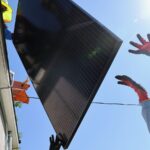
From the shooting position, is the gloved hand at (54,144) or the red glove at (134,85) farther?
the red glove at (134,85)

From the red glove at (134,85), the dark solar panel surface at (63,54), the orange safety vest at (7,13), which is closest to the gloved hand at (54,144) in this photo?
the dark solar panel surface at (63,54)

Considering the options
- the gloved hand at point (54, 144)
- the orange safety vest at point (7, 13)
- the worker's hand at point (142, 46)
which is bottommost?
the gloved hand at point (54, 144)

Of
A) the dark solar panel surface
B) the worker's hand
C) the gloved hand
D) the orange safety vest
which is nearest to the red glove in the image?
the worker's hand

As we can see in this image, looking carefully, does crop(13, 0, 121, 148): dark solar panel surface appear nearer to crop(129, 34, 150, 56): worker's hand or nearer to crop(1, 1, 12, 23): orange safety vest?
crop(1, 1, 12, 23): orange safety vest

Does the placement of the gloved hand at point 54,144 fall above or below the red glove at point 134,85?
below

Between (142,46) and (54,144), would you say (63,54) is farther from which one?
(142,46)

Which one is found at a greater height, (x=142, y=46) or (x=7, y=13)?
(x=142, y=46)

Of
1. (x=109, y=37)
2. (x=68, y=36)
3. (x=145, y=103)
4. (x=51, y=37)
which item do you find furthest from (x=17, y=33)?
(x=109, y=37)

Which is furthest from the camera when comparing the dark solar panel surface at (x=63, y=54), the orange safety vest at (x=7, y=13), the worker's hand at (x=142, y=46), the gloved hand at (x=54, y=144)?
the orange safety vest at (x=7, y=13)

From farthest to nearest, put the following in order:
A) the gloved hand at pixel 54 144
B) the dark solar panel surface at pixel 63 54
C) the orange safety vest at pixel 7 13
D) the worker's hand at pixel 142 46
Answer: the orange safety vest at pixel 7 13 → the worker's hand at pixel 142 46 → the gloved hand at pixel 54 144 → the dark solar panel surface at pixel 63 54

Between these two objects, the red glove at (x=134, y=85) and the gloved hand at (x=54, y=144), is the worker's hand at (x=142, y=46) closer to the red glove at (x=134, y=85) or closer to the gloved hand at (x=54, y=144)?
the red glove at (x=134, y=85)

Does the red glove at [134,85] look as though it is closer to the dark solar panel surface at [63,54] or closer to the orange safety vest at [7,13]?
the dark solar panel surface at [63,54]

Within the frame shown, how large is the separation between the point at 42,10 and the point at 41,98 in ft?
6.23

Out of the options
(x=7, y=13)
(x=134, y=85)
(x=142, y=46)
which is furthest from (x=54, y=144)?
(x=7, y=13)
